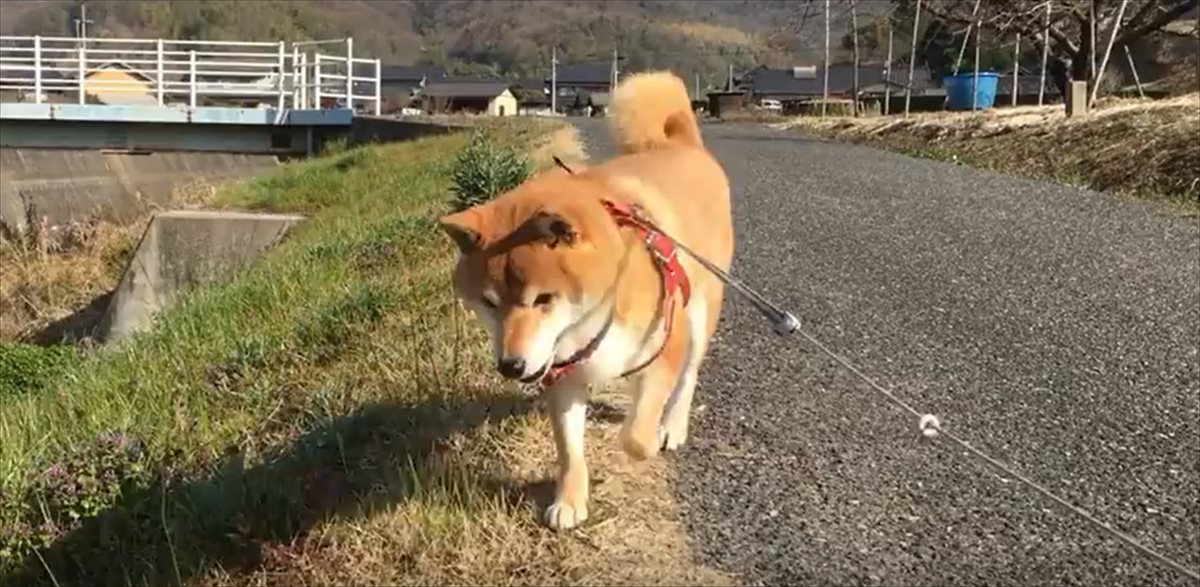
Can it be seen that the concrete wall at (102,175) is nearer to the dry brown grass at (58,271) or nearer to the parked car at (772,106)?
the dry brown grass at (58,271)

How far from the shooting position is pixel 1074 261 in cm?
779

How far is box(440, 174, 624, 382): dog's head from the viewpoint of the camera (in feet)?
8.08

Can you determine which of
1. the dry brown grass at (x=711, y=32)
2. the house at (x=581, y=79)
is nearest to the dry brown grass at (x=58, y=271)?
the house at (x=581, y=79)

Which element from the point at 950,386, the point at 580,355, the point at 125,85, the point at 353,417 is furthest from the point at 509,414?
the point at 125,85

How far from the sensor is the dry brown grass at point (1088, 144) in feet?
37.7

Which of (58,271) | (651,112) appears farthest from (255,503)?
(58,271)

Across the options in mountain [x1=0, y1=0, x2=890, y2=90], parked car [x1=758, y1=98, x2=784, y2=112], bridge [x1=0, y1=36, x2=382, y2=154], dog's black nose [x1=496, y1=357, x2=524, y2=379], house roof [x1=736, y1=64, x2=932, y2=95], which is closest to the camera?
dog's black nose [x1=496, y1=357, x2=524, y2=379]

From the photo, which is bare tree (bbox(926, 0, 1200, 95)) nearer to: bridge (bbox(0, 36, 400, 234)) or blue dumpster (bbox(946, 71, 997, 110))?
blue dumpster (bbox(946, 71, 997, 110))

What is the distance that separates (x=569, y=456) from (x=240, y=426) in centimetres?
174

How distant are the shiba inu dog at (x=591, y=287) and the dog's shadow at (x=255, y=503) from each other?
43 cm

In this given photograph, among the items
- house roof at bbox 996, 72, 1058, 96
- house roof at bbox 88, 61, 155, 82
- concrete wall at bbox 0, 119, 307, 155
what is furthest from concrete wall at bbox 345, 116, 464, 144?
house roof at bbox 996, 72, 1058, 96

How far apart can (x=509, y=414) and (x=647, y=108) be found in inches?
41.0

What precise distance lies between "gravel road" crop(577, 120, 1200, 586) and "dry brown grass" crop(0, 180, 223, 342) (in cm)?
810

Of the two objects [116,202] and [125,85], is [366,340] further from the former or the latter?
[125,85]
